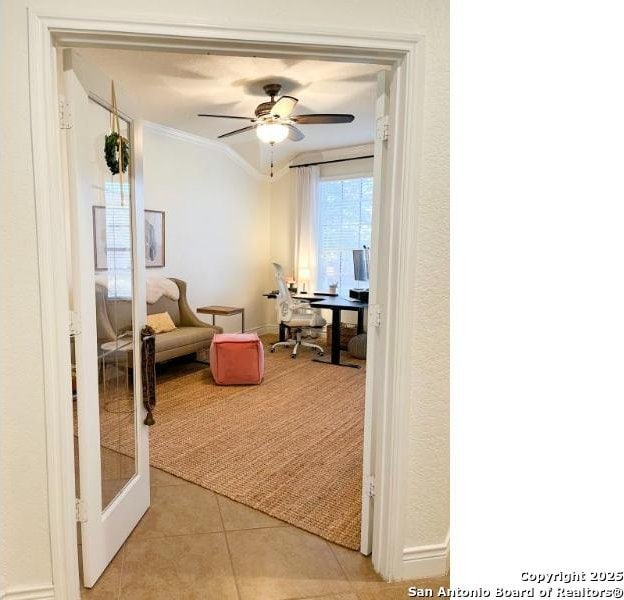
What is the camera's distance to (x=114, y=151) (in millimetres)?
1808

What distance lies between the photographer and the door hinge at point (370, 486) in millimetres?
1787

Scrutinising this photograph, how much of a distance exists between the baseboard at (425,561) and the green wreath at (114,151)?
6.74 feet

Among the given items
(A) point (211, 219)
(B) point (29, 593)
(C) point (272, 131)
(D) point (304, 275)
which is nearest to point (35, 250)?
(B) point (29, 593)

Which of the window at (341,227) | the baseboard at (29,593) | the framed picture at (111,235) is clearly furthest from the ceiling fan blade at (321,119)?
the baseboard at (29,593)

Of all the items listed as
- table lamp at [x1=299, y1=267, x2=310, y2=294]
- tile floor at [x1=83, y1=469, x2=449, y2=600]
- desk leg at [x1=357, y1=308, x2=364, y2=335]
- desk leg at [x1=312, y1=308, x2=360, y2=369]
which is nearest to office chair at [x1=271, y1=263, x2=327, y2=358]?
desk leg at [x1=312, y1=308, x2=360, y2=369]

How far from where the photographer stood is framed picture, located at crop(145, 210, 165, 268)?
480 cm

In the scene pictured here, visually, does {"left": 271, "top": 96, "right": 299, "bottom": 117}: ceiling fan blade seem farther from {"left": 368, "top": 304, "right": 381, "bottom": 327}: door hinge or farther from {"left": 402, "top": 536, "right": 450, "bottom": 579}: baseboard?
{"left": 402, "top": 536, "right": 450, "bottom": 579}: baseboard

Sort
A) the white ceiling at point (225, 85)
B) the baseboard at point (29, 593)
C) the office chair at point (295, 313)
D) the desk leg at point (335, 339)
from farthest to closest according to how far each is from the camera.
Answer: the office chair at point (295, 313) → the desk leg at point (335, 339) → the white ceiling at point (225, 85) → the baseboard at point (29, 593)

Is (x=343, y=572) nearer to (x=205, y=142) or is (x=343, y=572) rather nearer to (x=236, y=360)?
(x=236, y=360)

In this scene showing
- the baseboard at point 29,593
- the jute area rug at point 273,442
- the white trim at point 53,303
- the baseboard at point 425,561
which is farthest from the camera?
the jute area rug at point 273,442

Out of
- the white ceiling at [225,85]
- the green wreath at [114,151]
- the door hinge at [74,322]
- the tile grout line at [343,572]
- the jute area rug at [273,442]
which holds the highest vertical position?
the white ceiling at [225,85]

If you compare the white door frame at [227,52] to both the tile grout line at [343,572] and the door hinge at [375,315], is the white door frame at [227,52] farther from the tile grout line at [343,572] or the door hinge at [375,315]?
the tile grout line at [343,572]

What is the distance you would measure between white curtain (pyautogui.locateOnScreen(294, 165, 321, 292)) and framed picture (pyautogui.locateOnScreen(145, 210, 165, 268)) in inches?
85.4
